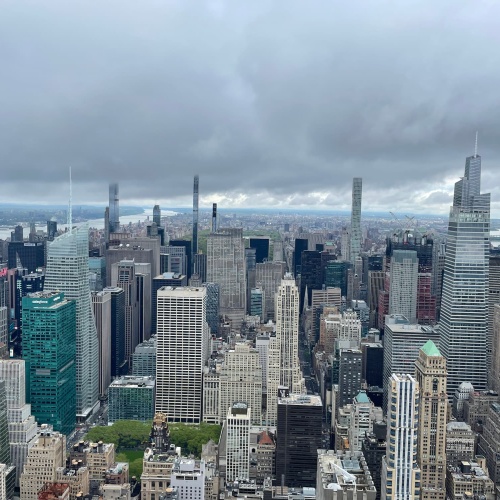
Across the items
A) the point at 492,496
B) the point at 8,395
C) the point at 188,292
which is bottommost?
the point at 492,496

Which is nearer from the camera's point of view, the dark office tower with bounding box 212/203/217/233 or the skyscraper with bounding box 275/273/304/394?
the skyscraper with bounding box 275/273/304/394

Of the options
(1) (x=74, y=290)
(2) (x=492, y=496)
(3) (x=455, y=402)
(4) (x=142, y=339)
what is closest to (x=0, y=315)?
(1) (x=74, y=290)

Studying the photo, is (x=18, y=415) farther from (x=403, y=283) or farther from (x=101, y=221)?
(x=403, y=283)

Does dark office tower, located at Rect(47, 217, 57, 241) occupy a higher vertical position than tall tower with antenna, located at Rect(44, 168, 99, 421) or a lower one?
higher

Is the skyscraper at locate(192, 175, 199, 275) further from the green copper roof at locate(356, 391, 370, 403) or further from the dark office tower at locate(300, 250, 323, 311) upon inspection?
the green copper roof at locate(356, 391, 370, 403)

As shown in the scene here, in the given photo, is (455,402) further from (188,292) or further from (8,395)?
(8,395)

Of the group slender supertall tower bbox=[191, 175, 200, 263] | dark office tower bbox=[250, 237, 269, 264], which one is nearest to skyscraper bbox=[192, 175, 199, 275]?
slender supertall tower bbox=[191, 175, 200, 263]
